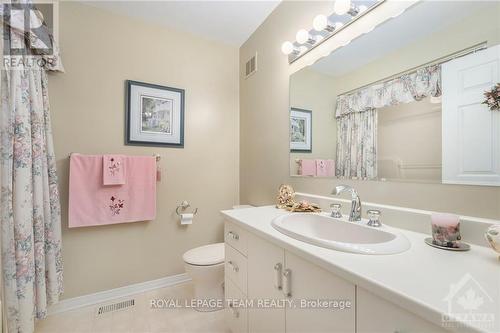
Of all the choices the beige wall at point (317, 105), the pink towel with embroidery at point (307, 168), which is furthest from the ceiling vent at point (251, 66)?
the pink towel with embroidery at point (307, 168)

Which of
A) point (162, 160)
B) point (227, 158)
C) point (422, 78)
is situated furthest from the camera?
point (227, 158)

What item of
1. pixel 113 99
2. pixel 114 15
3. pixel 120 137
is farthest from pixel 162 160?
pixel 114 15

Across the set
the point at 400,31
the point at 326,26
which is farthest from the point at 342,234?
the point at 326,26

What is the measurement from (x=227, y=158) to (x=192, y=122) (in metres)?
0.50

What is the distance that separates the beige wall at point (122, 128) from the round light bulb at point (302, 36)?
3.28ft

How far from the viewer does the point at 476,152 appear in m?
0.79

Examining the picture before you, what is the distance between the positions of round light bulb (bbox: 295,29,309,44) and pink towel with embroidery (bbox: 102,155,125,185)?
1567 millimetres

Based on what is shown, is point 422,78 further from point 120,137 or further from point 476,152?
point 120,137

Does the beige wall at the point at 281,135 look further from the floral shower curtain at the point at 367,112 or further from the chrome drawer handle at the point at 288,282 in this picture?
the chrome drawer handle at the point at 288,282

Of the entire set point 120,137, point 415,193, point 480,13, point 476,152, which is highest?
point 480,13

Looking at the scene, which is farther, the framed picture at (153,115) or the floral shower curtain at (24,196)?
the framed picture at (153,115)

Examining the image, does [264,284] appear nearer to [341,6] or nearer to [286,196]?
[286,196]

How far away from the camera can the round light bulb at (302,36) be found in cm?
144

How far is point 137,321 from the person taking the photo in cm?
154
